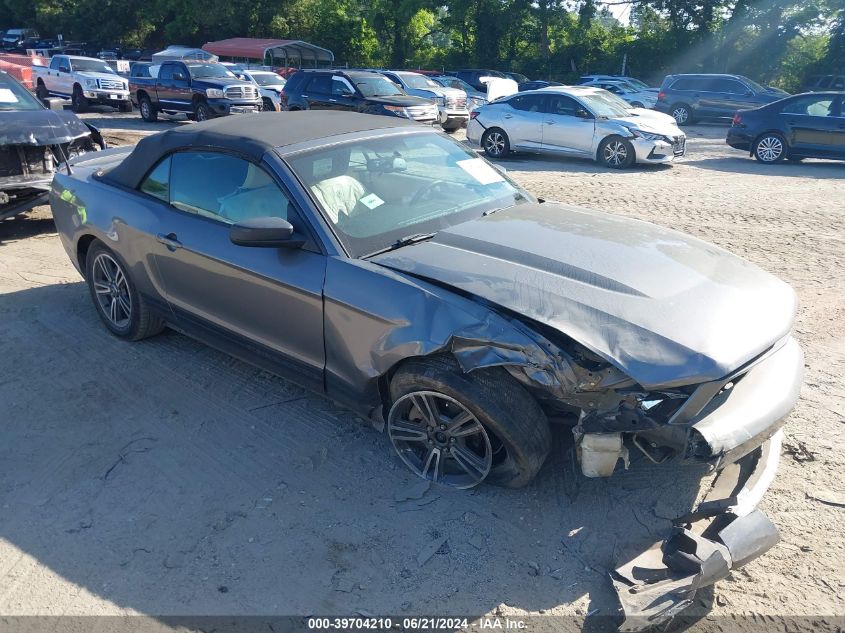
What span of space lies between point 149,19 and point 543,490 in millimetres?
53761

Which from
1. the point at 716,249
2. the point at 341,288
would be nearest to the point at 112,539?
the point at 341,288

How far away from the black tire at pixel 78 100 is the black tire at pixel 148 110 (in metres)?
2.80

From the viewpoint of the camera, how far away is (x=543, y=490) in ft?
11.0

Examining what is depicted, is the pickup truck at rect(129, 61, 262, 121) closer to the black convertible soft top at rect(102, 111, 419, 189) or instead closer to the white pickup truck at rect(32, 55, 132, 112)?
the white pickup truck at rect(32, 55, 132, 112)

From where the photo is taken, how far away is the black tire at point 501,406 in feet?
9.98

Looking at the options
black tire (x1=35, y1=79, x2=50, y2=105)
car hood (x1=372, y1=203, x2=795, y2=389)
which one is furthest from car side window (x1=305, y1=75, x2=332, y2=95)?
car hood (x1=372, y1=203, x2=795, y2=389)

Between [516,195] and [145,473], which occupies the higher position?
[516,195]

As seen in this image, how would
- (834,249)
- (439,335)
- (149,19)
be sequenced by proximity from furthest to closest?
(149,19) < (834,249) < (439,335)

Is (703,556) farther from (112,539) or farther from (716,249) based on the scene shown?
(112,539)

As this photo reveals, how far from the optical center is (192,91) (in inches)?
732

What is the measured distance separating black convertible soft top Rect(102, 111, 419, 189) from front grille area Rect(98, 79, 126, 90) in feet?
62.7

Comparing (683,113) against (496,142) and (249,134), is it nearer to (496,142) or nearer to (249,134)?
(496,142)

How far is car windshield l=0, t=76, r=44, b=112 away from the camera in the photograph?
8008 millimetres

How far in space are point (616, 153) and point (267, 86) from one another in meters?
14.0
